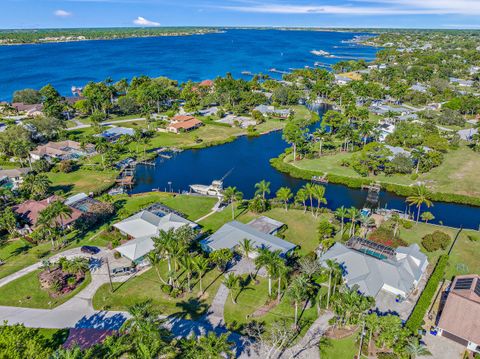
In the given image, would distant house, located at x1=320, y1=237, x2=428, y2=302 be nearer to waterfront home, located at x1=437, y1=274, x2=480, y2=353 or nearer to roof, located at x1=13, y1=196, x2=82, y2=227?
waterfront home, located at x1=437, y1=274, x2=480, y2=353

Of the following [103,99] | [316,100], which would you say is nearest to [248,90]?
[316,100]

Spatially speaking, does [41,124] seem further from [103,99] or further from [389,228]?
[389,228]

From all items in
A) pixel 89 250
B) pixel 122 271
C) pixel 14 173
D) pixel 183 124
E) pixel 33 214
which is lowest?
pixel 122 271

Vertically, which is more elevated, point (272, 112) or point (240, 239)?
point (272, 112)

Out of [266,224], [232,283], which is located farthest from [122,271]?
[266,224]

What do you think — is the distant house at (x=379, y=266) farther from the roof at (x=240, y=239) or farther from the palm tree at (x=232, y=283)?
the palm tree at (x=232, y=283)

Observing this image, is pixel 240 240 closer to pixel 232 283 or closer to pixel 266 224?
pixel 266 224
